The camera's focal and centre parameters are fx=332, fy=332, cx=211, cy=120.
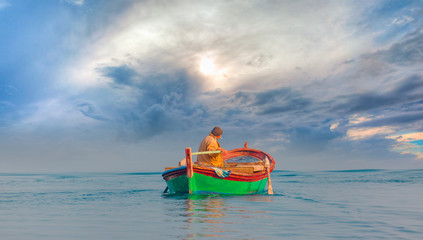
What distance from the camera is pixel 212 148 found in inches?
672

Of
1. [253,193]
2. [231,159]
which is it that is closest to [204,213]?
[253,193]

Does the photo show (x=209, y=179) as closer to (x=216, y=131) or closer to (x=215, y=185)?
(x=215, y=185)

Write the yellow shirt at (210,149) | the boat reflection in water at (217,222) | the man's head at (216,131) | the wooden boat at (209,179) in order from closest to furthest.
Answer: the boat reflection in water at (217,222) < the wooden boat at (209,179) < the yellow shirt at (210,149) < the man's head at (216,131)

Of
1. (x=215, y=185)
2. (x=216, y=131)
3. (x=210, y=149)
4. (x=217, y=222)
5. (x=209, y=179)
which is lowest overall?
(x=217, y=222)

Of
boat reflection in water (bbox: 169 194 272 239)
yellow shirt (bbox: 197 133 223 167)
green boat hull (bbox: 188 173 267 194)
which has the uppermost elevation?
yellow shirt (bbox: 197 133 223 167)

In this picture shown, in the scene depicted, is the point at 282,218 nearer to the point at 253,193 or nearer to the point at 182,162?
the point at 182,162

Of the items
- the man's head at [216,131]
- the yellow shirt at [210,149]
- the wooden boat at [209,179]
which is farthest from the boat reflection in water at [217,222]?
the man's head at [216,131]

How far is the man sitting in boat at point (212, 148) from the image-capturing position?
1716 centimetres

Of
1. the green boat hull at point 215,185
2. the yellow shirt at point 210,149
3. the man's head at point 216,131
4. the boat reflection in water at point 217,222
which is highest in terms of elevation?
the man's head at point 216,131

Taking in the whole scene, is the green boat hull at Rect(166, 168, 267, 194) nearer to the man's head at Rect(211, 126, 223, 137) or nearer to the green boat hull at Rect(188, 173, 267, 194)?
the green boat hull at Rect(188, 173, 267, 194)

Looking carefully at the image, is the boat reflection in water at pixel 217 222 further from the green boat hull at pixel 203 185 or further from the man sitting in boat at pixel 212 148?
the man sitting in boat at pixel 212 148

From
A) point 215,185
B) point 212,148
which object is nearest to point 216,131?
point 212,148

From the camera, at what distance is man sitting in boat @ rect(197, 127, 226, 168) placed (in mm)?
17156

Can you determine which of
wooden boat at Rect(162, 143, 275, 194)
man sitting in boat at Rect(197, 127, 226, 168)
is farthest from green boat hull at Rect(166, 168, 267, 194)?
man sitting in boat at Rect(197, 127, 226, 168)
